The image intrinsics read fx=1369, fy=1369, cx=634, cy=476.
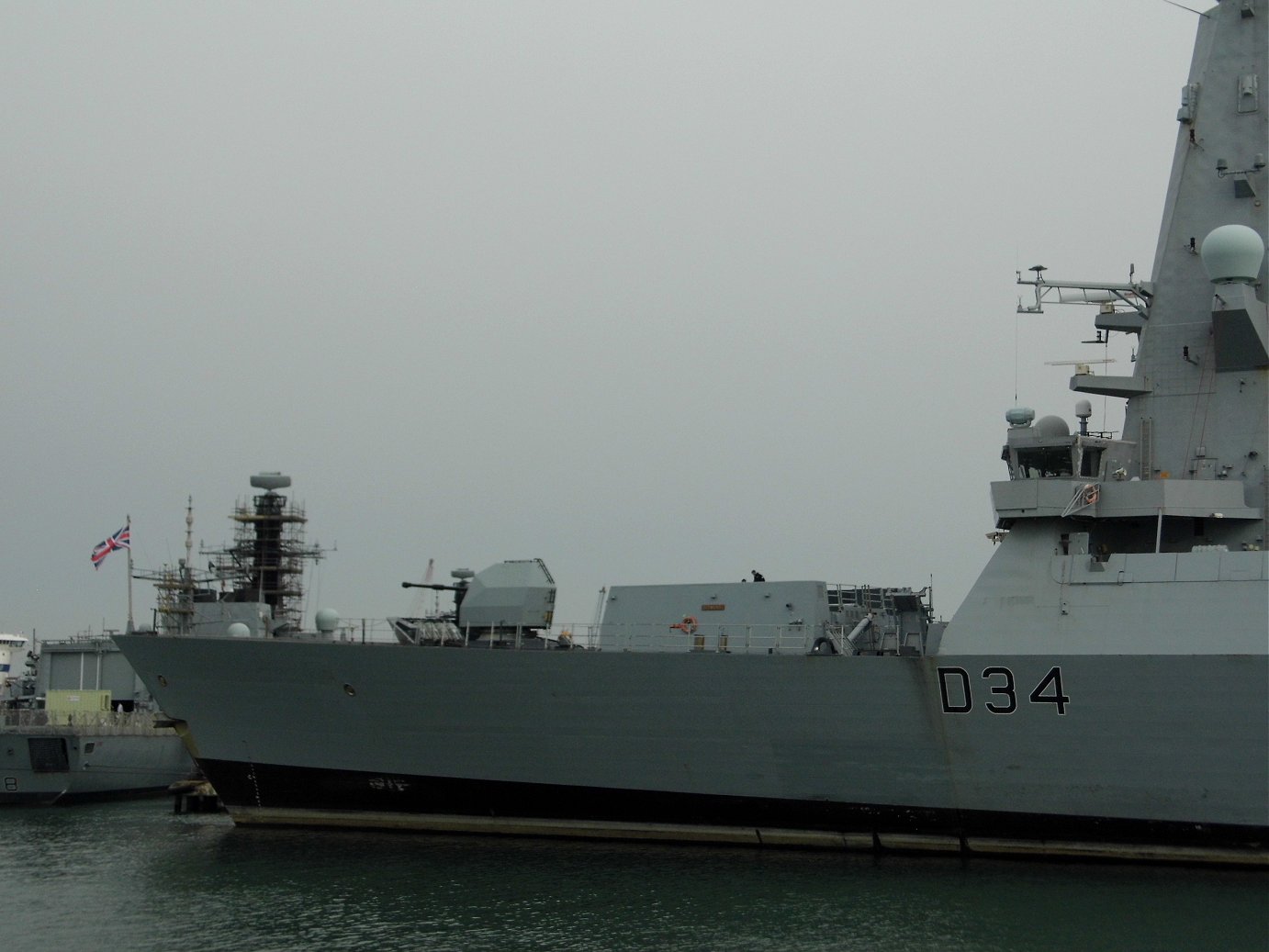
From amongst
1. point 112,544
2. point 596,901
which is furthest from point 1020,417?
point 112,544

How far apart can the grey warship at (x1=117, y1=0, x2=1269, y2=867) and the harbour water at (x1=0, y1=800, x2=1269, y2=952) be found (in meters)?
0.70

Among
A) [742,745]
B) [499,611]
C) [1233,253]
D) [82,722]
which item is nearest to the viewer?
[1233,253]

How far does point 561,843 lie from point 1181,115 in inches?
570

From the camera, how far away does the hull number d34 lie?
1853 cm

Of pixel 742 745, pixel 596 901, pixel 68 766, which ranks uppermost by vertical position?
pixel 742 745

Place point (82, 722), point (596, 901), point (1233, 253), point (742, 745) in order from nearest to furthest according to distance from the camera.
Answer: point (596, 901) → point (1233, 253) → point (742, 745) → point (82, 722)

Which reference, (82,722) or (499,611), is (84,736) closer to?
(82,722)

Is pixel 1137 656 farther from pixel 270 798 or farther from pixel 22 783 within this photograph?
pixel 22 783

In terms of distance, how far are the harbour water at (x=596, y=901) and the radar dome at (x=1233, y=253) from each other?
8.13 metres

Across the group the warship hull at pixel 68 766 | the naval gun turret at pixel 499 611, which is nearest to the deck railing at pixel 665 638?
the naval gun turret at pixel 499 611

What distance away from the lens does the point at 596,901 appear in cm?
1744

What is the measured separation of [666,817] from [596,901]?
141 inches

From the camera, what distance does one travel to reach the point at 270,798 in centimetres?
2319

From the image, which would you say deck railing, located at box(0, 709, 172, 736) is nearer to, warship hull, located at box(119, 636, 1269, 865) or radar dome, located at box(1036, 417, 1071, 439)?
warship hull, located at box(119, 636, 1269, 865)
